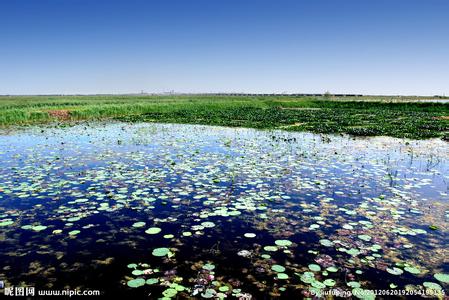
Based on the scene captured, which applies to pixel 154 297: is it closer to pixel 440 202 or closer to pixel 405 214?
pixel 405 214

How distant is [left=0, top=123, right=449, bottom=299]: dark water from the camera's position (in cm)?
462

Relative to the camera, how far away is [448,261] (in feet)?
16.9

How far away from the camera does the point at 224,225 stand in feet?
21.4

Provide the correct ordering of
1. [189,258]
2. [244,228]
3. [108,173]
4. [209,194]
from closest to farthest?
1. [189,258]
2. [244,228]
3. [209,194]
4. [108,173]

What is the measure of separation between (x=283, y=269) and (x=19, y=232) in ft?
15.6

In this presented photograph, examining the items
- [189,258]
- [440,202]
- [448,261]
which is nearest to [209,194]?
[189,258]

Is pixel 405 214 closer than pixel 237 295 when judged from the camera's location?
No

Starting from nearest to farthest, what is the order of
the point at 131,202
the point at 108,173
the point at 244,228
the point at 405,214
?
the point at 244,228 → the point at 405,214 → the point at 131,202 → the point at 108,173

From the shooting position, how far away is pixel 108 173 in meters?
10.6

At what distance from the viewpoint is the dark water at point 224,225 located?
462cm

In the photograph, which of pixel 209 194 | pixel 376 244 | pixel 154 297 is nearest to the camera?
pixel 154 297

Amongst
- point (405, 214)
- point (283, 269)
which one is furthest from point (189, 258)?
point (405, 214)

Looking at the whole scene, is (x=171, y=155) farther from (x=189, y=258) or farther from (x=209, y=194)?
(x=189, y=258)

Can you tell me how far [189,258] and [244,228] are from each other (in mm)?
1513
